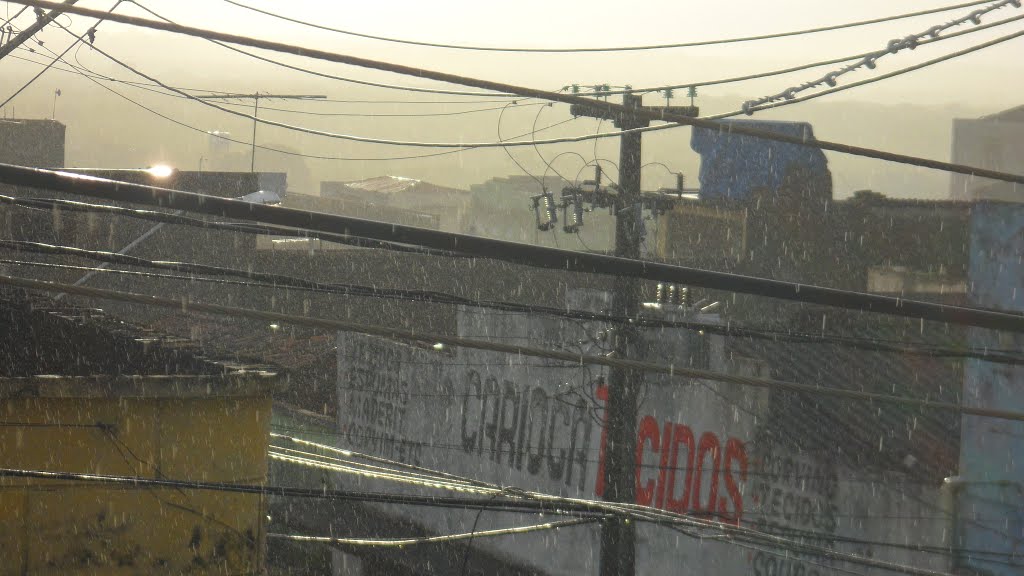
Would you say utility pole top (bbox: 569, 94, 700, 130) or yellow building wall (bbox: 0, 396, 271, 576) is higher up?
utility pole top (bbox: 569, 94, 700, 130)

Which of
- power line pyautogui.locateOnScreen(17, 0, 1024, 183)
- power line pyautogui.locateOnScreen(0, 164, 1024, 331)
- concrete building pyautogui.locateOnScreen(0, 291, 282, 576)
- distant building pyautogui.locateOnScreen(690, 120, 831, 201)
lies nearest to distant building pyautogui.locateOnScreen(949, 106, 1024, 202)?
distant building pyautogui.locateOnScreen(690, 120, 831, 201)

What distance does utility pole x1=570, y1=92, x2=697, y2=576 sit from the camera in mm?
9547

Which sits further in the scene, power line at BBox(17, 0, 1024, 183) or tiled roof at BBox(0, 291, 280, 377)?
tiled roof at BBox(0, 291, 280, 377)

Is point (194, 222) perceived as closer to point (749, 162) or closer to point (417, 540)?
point (417, 540)

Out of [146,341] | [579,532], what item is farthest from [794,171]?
[146,341]

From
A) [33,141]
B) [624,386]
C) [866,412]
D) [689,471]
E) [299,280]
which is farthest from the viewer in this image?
[33,141]

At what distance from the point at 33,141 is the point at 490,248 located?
3740cm

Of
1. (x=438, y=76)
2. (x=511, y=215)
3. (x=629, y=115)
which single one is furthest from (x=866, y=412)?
(x=511, y=215)

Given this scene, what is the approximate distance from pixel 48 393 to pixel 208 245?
23735 mm

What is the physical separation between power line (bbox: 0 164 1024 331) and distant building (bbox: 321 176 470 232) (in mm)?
57609

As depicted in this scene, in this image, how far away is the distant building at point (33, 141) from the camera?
34.9 metres

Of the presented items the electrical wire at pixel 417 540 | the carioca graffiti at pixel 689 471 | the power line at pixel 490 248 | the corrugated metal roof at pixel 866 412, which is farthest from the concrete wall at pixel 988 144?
the power line at pixel 490 248

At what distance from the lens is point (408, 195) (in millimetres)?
66000

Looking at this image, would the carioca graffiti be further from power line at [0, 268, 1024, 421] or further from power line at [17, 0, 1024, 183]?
power line at [0, 268, 1024, 421]
